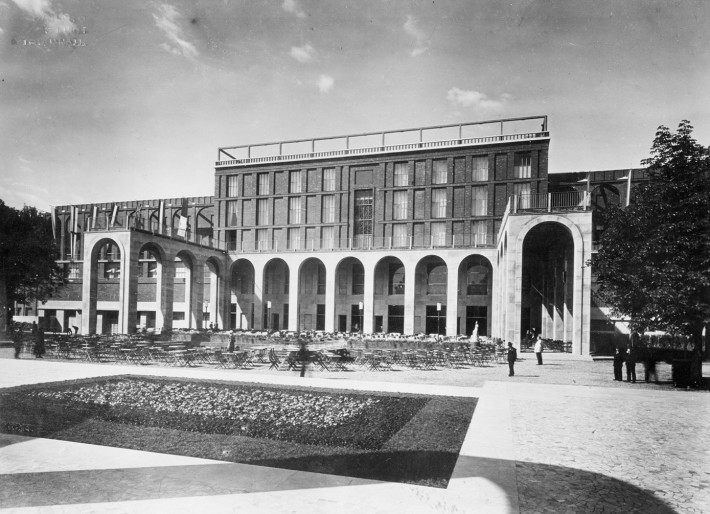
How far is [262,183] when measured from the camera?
172ft

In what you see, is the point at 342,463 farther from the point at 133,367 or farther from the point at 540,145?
the point at 540,145

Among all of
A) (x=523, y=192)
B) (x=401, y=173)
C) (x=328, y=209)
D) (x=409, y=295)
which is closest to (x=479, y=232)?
(x=523, y=192)

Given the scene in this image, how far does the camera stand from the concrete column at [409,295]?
140 feet

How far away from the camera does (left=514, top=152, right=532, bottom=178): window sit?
1724 inches

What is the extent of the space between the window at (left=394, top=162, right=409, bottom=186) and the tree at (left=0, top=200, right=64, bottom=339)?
98.6 ft

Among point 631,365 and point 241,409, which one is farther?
point 631,365

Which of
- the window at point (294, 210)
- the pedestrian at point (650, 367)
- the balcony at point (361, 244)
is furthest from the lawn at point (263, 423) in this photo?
the window at point (294, 210)

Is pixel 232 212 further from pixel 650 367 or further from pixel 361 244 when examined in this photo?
pixel 650 367

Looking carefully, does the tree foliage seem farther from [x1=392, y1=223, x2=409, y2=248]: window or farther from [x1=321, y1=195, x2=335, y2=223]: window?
[x1=321, y1=195, x2=335, y2=223]: window

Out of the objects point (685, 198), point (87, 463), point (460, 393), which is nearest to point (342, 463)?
point (87, 463)

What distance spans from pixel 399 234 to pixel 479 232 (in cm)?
768

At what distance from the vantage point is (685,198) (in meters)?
14.7

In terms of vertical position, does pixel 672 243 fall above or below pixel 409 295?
above

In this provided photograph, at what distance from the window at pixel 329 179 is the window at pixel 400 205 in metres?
6.66
